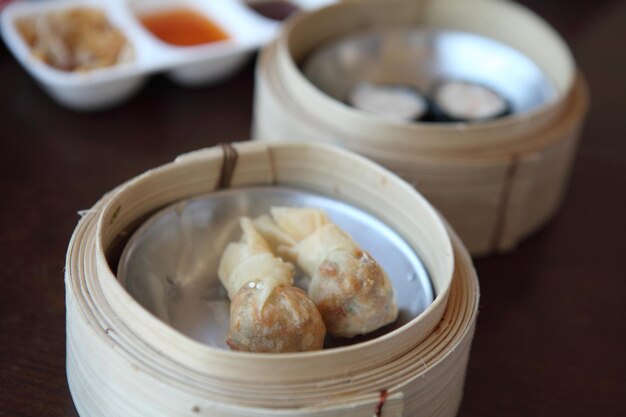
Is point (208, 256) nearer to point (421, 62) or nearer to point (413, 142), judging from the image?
point (413, 142)

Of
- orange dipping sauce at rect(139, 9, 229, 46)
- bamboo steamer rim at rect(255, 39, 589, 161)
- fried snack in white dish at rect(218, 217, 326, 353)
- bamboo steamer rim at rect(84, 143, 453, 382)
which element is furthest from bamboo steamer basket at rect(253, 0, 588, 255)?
fried snack in white dish at rect(218, 217, 326, 353)

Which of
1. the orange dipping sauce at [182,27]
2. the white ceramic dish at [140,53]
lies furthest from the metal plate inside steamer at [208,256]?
the orange dipping sauce at [182,27]

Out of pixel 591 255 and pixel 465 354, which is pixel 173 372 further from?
pixel 591 255

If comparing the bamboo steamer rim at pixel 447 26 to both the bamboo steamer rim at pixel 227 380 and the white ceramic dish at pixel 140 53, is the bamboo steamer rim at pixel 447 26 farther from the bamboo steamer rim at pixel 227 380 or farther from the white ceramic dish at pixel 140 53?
the bamboo steamer rim at pixel 227 380

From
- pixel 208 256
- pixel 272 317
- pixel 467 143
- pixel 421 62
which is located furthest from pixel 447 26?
pixel 272 317

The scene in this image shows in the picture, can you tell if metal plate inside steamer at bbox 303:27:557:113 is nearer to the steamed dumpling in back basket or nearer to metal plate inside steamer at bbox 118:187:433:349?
metal plate inside steamer at bbox 118:187:433:349

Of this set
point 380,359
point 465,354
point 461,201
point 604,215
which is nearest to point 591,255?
point 604,215
